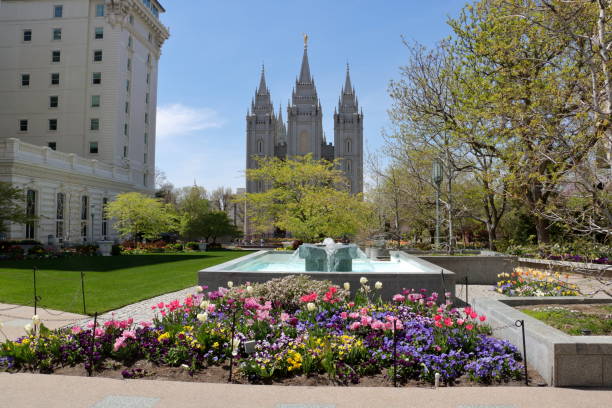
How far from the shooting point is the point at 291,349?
609 cm

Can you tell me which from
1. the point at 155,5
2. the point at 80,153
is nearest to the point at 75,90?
the point at 80,153

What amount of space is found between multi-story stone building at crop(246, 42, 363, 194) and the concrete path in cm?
10891

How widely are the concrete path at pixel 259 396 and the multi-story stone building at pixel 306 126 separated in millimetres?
108907

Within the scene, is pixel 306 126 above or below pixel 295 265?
above

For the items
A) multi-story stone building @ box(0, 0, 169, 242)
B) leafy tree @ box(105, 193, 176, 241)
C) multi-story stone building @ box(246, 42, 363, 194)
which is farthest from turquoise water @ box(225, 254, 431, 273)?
multi-story stone building @ box(246, 42, 363, 194)

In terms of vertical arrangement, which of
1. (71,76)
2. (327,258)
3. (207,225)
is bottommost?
(327,258)

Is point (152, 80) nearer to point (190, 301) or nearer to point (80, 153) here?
point (80, 153)

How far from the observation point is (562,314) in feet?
23.7

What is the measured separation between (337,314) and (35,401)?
4.66 m

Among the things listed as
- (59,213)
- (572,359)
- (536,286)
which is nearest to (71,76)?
(59,213)

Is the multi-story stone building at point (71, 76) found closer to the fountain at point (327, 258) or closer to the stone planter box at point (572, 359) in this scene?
the fountain at point (327, 258)

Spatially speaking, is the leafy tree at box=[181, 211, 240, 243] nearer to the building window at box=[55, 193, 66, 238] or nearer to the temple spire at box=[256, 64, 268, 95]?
the building window at box=[55, 193, 66, 238]

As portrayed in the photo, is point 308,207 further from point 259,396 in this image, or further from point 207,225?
point 207,225

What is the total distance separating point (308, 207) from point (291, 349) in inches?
990
